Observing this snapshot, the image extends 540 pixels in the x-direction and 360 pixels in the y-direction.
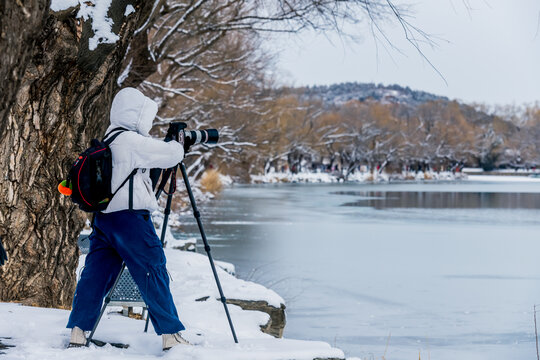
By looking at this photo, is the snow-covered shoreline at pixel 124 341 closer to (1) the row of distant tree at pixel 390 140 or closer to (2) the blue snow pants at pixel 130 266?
(2) the blue snow pants at pixel 130 266

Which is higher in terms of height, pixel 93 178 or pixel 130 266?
pixel 93 178

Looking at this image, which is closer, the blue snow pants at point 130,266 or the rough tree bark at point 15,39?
the rough tree bark at point 15,39

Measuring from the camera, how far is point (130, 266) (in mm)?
3566

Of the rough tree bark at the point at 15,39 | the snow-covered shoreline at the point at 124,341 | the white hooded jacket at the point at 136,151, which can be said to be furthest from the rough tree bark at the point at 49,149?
the rough tree bark at the point at 15,39

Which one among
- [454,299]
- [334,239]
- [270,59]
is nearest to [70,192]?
[454,299]

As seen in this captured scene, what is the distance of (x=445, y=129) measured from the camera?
335ft

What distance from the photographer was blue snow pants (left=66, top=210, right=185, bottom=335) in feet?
11.7

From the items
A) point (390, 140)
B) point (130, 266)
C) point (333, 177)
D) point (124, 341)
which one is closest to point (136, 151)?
point (130, 266)

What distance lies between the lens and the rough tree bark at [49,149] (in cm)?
470

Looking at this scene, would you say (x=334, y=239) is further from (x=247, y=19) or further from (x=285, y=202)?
(x=285, y=202)

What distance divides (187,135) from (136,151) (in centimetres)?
37

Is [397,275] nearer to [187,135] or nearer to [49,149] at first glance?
[49,149]

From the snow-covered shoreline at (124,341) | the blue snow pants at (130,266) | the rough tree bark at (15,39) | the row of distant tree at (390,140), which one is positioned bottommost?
the snow-covered shoreline at (124,341)

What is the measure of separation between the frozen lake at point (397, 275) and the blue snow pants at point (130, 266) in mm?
→ 2320
